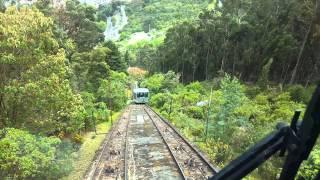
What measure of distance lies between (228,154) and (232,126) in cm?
299

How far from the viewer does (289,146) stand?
200 cm

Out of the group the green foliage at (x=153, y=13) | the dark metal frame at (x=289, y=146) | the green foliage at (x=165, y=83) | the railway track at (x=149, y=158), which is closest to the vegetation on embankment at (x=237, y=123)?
the railway track at (x=149, y=158)

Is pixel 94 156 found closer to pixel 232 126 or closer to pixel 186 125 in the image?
pixel 232 126

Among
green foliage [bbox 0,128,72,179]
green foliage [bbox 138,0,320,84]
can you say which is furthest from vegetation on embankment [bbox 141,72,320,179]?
green foliage [bbox 0,128,72,179]

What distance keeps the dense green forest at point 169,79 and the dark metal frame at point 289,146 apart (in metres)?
8.98

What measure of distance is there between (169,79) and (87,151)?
1446 inches

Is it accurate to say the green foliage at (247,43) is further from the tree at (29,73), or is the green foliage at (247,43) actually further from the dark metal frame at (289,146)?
the dark metal frame at (289,146)

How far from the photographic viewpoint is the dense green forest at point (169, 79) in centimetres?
1336

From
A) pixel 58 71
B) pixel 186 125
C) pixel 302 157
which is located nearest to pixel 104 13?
pixel 186 125

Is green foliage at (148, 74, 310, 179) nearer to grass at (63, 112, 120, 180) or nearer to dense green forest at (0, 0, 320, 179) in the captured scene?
dense green forest at (0, 0, 320, 179)

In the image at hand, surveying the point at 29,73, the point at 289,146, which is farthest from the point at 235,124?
the point at 289,146

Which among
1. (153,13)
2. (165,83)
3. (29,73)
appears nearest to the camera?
(29,73)

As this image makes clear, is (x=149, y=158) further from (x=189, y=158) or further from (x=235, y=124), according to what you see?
(x=235, y=124)

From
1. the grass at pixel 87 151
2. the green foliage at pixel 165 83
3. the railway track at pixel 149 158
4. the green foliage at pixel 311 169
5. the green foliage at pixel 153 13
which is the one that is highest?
the green foliage at pixel 153 13
